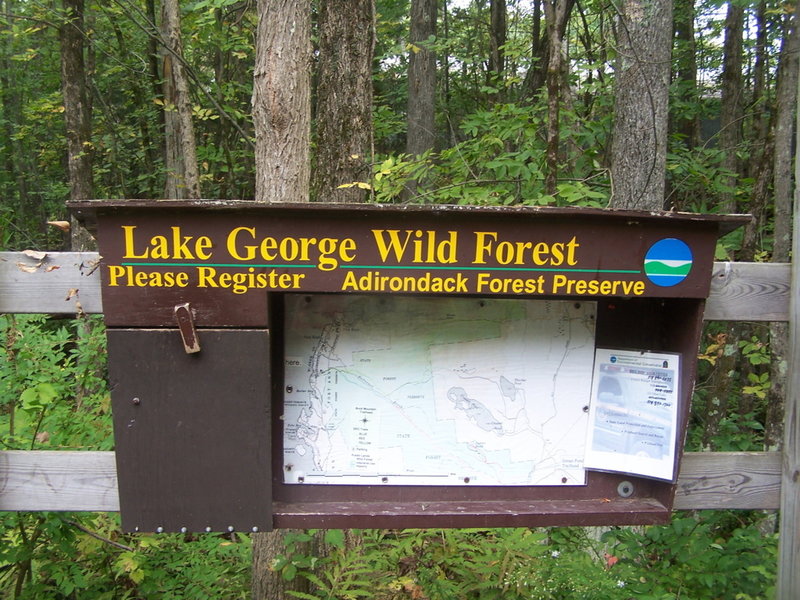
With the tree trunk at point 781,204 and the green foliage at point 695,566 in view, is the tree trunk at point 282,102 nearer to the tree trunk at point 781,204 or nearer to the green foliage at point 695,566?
the green foliage at point 695,566

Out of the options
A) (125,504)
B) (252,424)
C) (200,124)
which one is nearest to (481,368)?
(252,424)

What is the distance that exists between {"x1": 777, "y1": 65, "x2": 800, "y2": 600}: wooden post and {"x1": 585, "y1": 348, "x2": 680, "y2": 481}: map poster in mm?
438

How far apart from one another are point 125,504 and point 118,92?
13.1 metres

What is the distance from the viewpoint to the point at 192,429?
2.06 m

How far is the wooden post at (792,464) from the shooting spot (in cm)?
223

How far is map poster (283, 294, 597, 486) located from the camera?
7.40ft

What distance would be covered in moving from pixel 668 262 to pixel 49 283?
7.08 ft

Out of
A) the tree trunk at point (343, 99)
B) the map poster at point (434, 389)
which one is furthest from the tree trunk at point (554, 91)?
the map poster at point (434, 389)

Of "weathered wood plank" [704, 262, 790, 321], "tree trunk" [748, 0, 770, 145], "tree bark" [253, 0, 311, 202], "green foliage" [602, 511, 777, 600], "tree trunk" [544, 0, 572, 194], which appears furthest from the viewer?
"tree trunk" [748, 0, 770, 145]

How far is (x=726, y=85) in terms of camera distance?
25.7 ft

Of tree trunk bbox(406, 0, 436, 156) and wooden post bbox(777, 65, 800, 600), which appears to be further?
tree trunk bbox(406, 0, 436, 156)

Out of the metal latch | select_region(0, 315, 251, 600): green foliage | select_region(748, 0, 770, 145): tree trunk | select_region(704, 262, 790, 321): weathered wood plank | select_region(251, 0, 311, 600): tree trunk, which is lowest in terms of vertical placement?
select_region(0, 315, 251, 600): green foliage

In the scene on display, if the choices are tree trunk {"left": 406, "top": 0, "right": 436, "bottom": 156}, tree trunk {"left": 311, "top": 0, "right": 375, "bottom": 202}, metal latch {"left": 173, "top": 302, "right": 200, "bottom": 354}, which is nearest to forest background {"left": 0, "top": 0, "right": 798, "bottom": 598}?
tree trunk {"left": 311, "top": 0, "right": 375, "bottom": 202}

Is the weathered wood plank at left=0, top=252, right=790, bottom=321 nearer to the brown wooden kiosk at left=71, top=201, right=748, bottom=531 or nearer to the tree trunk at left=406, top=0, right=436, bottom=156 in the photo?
the brown wooden kiosk at left=71, top=201, right=748, bottom=531
